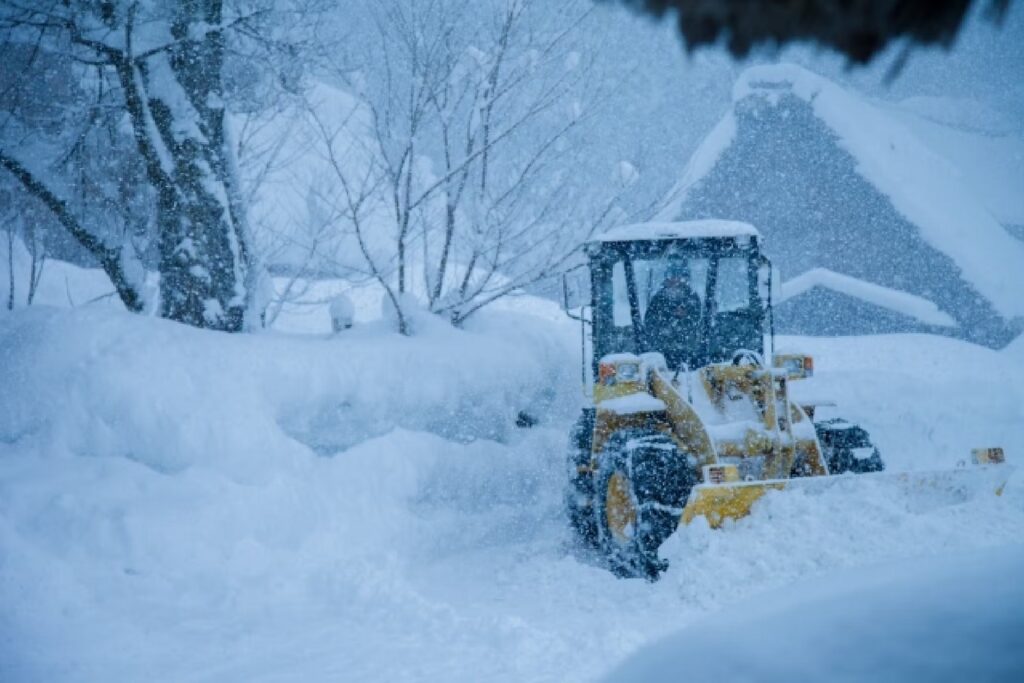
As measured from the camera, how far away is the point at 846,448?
20.2ft

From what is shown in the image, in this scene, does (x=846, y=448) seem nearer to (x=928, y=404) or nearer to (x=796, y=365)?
(x=796, y=365)

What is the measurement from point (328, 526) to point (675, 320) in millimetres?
3586

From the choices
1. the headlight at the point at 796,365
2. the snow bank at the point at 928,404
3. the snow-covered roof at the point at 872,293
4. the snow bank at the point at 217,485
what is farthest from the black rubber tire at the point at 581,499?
the snow-covered roof at the point at 872,293

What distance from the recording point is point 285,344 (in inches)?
295

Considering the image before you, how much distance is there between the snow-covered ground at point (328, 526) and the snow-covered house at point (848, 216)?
27.2ft

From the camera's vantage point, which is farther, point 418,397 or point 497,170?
point 497,170

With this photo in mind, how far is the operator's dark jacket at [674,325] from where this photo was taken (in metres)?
6.96

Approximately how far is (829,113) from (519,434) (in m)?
12.9

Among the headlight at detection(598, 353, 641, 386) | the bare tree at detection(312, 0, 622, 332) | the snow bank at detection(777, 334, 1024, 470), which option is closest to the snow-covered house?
the snow bank at detection(777, 334, 1024, 470)

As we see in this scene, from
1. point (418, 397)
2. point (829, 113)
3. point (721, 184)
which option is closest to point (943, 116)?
point (829, 113)

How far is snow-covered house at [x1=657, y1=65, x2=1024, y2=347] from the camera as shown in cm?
1611

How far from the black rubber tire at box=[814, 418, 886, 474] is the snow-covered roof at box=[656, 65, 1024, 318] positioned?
974cm

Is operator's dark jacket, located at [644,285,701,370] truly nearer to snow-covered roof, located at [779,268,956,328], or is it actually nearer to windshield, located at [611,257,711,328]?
windshield, located at [611,257,711,328]

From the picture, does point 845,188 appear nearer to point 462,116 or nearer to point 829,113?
point 829,113
